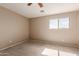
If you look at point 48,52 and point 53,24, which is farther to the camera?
point 48,52

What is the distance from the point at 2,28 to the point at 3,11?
0.34 metres

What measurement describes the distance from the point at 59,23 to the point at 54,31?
0.20 metres

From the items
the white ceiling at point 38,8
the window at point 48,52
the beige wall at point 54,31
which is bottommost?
the window at point 48,52

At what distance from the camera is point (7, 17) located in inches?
66.1

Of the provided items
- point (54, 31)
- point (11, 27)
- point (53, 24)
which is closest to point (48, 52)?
point (54, 31)

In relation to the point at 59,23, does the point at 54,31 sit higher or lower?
lower

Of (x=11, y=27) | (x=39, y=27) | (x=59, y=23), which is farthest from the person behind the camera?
(x=39, y=27)

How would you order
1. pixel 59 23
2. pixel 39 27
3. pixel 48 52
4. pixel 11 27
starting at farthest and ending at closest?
1. pixel 48 52
2. pixel 39 27
3. pixel 11 27
4. pixel 59 23

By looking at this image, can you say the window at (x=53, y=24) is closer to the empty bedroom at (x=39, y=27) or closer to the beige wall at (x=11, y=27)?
the empty bedroom at (x=39, y=27)

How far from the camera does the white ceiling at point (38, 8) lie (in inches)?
55.7

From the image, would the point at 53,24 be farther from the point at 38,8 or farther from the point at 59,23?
the point at 38,8

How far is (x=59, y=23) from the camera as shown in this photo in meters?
1.52

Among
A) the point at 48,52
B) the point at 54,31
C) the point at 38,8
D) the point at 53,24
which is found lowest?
the point at 48,52

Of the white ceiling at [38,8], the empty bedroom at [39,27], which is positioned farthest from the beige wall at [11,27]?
the white ceiling at [38,8]
